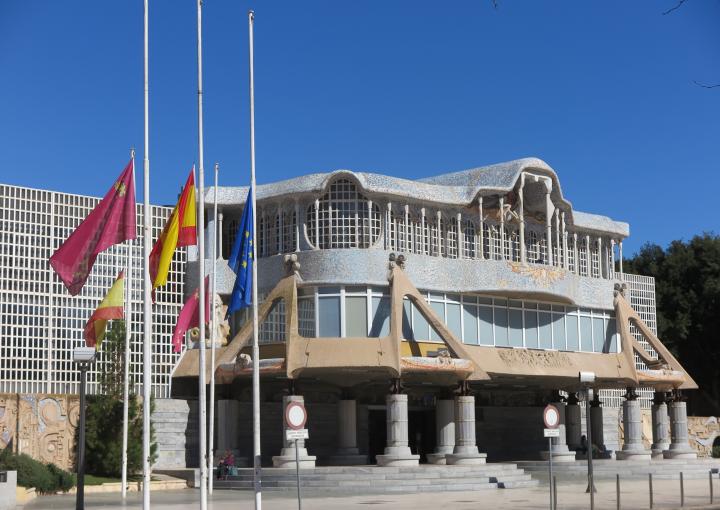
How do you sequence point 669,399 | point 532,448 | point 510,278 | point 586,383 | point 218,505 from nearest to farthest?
1. point 586,383
2. point 218,505
3. point 510,278
4. point 669,399
5. point 532,448

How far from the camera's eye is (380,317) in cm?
4419

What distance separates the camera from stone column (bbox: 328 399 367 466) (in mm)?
44969

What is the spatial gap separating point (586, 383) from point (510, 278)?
739 inches

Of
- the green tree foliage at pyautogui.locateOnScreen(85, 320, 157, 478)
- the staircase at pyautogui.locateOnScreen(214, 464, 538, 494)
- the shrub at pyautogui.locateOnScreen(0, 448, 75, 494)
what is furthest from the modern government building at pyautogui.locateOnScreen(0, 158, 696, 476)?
Answer: the shrub at pyautogui.locateOnScreen(0, 448, 75, 494)

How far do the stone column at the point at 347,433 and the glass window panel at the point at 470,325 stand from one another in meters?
5.57

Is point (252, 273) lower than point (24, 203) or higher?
lower

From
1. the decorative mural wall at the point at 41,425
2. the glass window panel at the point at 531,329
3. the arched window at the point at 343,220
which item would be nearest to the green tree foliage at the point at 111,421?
the decorative mural wall at the point at 41,425

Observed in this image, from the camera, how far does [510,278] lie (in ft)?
155

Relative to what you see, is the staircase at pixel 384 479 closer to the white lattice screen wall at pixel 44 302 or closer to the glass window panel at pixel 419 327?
the glass window panel at pixel 419 327

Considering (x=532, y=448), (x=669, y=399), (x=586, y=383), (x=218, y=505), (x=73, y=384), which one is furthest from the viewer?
(x=532, y=448)

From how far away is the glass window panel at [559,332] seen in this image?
50812 mm

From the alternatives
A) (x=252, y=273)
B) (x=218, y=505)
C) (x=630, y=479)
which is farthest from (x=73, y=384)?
(x=630, y=479)

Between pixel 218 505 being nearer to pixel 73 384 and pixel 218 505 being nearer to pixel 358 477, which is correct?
pixel 358 477

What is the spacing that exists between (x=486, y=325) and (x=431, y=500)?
16.3 meters
